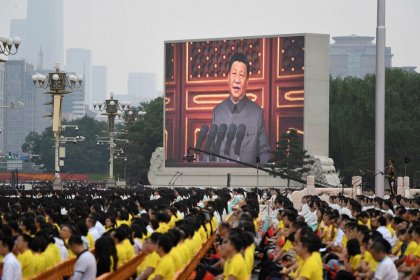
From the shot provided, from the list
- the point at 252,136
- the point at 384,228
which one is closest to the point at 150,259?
the point at 384,228

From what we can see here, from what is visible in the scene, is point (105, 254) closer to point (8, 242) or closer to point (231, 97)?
point (8, 242)

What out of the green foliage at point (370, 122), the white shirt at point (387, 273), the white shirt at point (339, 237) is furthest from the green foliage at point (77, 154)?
the white shirt at point (387, 273)

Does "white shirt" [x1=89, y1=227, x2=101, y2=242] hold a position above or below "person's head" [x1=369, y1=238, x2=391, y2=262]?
below

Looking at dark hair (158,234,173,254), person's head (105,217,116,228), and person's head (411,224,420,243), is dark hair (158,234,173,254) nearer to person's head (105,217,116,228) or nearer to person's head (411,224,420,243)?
person's head (411,224,420,243)

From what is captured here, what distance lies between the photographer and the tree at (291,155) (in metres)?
→ 87.0

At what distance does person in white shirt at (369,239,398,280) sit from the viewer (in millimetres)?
18094

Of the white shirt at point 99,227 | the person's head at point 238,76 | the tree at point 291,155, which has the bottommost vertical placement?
the white shirt at point 99,227

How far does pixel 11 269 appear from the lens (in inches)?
697

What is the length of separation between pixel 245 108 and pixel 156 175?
390 inches

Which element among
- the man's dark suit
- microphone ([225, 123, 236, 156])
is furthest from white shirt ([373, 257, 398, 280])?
microphone ([225, 123, 236, 156])

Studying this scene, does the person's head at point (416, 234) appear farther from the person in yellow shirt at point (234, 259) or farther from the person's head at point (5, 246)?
the person's head at point (5, 246)

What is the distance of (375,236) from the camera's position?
755 inches

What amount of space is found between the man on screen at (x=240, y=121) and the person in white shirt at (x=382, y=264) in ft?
230

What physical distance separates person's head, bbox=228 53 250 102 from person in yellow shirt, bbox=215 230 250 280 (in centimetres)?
7262
